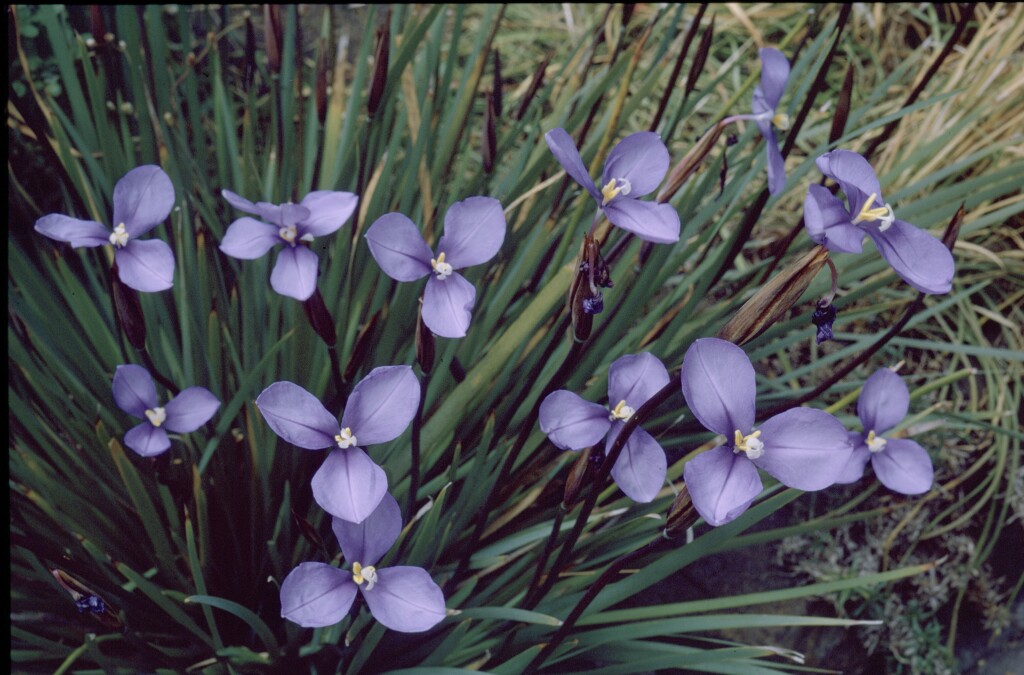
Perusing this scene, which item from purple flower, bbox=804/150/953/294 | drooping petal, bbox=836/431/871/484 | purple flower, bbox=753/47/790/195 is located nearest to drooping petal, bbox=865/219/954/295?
purple flower, bbox=804/150/953/294

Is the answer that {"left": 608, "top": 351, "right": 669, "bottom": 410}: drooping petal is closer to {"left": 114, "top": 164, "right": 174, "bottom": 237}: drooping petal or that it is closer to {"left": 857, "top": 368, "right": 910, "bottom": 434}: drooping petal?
{"left": 857, "top": 368, "right": 910, "bottom": 434}: drooping petal

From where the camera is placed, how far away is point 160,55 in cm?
136

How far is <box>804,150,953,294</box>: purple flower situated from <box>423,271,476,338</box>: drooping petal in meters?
0.33

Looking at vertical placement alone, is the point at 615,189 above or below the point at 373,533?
above

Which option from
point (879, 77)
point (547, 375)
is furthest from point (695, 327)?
point (879, 77)

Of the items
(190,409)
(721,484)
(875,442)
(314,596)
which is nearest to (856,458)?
(875,442)

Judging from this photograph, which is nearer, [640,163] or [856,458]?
[640,163]

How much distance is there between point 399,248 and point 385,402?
0.54 ft

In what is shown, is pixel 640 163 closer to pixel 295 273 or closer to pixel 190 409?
pixel 295 273

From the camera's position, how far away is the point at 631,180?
0.83 meters

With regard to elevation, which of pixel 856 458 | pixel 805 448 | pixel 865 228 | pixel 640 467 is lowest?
pixel 856 458

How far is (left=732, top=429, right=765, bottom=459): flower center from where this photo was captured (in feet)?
2.08

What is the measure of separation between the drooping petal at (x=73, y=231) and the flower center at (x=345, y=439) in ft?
1.13

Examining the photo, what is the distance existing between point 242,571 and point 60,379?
422 millimetres
